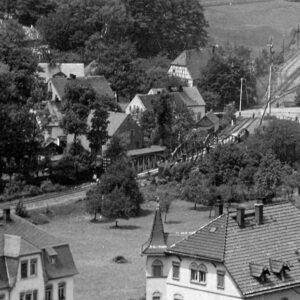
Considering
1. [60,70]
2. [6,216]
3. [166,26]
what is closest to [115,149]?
[60,70]

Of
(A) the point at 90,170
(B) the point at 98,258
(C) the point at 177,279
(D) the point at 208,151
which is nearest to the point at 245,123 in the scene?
(D) the point at 208,151

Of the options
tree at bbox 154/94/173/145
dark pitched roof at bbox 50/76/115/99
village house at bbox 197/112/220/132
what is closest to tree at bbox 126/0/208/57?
dark pitched roof at bbox 50/76/115/99

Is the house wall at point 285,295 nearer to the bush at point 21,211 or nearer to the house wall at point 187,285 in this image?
the house wall at point 187,285

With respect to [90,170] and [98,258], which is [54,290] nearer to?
[98,258]

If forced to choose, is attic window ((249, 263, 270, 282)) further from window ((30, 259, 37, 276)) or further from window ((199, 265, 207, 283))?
window ((30, 259, 37, 276))

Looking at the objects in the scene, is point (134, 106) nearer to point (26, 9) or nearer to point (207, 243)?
point (26, 9)
